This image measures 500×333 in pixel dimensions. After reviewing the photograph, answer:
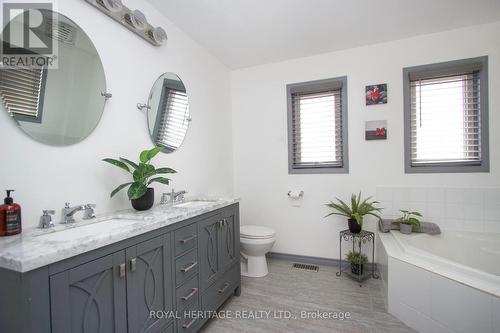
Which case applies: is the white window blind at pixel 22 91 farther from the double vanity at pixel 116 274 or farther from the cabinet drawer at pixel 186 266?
the cabinet drawer at pixel 186 266

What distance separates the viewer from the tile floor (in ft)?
5.58

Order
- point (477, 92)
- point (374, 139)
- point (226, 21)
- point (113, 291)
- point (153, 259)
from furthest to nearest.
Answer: point (374, 139), point (477, 92), point (226, 21), point (153, 259), point (113, 291)

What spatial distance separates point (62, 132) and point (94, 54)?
54 cm

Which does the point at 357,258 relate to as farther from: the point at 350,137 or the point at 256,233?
the point at 350,137

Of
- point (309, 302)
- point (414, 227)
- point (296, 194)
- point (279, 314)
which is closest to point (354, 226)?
point (414, 227)

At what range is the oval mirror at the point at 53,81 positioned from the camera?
1.11 metres

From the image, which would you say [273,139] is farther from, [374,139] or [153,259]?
[153,259]

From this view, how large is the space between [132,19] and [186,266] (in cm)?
175

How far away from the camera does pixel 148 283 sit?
1178 mm

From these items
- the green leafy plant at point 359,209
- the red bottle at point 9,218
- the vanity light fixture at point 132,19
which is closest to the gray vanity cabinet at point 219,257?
the red bottle at point 9,218

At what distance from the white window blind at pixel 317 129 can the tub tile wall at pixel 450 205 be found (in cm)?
71

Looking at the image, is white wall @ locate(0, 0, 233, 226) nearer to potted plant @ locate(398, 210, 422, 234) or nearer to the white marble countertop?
the white marble countertop

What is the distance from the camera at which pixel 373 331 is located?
164 cm

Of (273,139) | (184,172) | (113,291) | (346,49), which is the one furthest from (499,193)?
(113,291)
